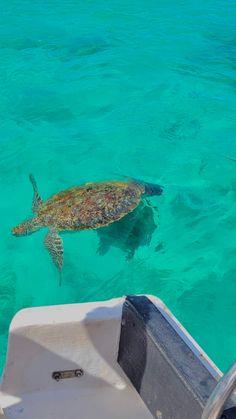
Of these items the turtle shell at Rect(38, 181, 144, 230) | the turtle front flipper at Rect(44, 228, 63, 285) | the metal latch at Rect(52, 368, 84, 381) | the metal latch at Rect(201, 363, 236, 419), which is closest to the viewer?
the metal latch at Rect(201, 363, 236, 419)

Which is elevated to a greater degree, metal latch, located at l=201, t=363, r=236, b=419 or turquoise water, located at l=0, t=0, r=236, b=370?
metal latch, located at l=201, t=363, r=236, b=419

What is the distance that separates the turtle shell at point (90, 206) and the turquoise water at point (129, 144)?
32cm

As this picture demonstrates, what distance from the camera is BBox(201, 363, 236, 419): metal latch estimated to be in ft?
4.37

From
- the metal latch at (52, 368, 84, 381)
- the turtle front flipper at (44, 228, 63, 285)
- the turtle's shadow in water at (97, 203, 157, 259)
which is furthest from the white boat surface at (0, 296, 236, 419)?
the turtle's shadow in water at (97, 203, 157, 259)

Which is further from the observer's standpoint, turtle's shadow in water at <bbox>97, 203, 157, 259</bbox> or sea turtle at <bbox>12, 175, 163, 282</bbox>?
turtle's shadow in water at <bbox>97, 203, 157, 259</bbox>

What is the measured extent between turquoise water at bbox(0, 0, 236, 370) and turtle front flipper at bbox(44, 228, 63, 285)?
0.16 metres

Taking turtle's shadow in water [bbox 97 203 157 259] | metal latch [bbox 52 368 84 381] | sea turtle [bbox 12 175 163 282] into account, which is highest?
metal latch [bbox 52 368 84 381]

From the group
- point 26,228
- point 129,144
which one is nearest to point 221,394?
point 26,228

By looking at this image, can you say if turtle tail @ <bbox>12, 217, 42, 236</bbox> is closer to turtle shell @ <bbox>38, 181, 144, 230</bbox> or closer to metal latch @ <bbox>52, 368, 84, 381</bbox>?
turtle shell @ <bbox>38, 181, 144, 230</bbox>

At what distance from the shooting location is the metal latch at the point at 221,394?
1332mm

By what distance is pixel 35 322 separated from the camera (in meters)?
2.19

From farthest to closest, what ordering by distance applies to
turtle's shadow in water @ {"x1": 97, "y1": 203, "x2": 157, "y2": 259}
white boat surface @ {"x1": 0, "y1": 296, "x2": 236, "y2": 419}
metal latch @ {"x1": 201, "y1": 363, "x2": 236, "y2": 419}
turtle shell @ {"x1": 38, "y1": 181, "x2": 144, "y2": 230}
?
turtle's shadow in water @ {"x1": 97, "y1": 203, "x2": 157, "y2": 259}, turtle shell @ {"x1": 38, "y1": 181, "x2": 144, "y2": 230}, white boat surface @ {"x1": 0, "y1": 296, "x2": 236, "y2": 419}, metal latch @ {"x1": 201, "y1": 363, "x2": 236, "y2": 419}

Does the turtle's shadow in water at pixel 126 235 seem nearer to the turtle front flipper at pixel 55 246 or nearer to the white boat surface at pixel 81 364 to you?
the turtle front flipper at pixel 55 246

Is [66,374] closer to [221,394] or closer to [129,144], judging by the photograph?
[221,394]
